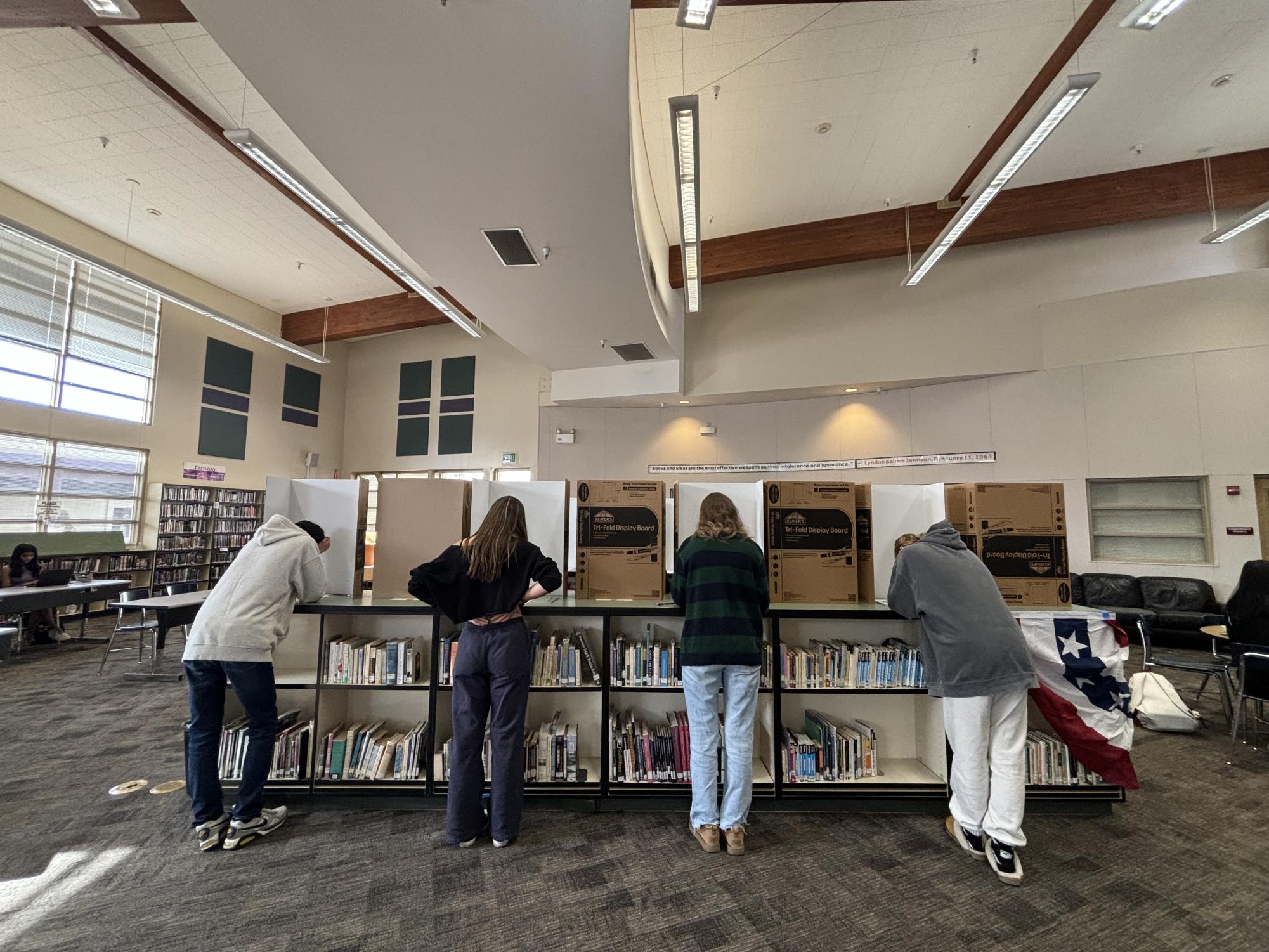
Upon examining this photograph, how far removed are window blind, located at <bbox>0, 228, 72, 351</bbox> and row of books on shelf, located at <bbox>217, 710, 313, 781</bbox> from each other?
24.8ft

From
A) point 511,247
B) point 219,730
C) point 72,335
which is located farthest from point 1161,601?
point 72,335

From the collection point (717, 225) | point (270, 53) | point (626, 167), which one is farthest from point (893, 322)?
point (270, 53)

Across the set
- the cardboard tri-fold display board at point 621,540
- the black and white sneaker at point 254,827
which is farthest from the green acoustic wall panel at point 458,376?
the black and white sneaker at point 254,827

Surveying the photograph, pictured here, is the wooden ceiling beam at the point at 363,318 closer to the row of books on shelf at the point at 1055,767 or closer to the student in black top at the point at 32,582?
the student in black top at the point at 32,582

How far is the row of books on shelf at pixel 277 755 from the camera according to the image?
101 inches

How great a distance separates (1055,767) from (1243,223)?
606 cm

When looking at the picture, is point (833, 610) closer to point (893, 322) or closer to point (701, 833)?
point (701, 833)

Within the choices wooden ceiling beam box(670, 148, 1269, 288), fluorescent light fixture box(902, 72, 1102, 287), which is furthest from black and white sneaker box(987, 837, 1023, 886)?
wooden ceiling beam box(670, 148, 1269, 288)

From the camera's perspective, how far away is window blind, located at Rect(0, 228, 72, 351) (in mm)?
6633

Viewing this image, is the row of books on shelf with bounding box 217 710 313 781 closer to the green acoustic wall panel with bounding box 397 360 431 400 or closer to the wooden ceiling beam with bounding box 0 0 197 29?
the wooden ceiling beam with bounding box 0 0 197 29

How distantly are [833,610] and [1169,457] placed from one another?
21.2 feet

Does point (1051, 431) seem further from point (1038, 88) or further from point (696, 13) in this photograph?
point (696, 13)

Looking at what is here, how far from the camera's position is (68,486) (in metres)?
7.40

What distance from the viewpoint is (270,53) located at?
8.93 feet
